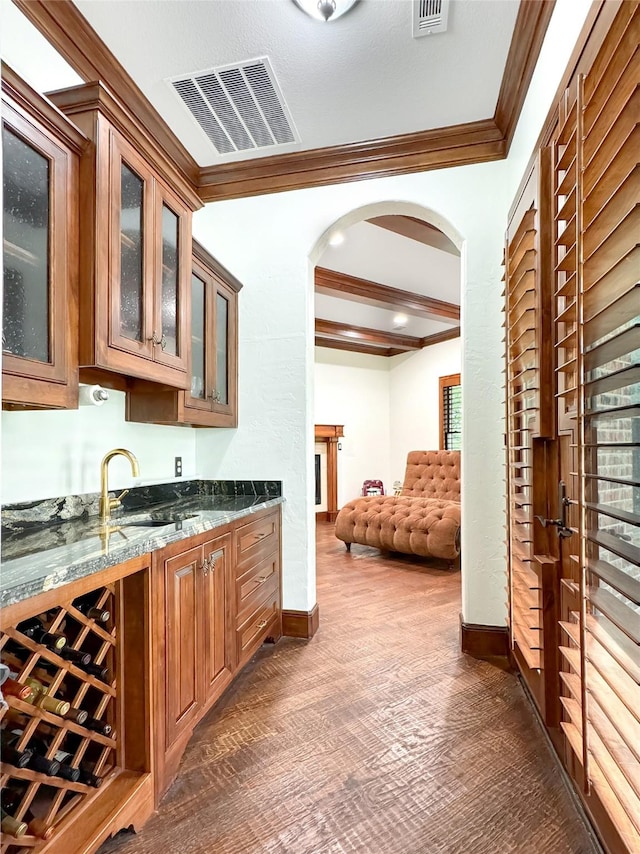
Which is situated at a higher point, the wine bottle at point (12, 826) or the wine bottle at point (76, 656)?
the wine bottle at point (76, 656)

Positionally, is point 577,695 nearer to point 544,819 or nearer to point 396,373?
point 544,819

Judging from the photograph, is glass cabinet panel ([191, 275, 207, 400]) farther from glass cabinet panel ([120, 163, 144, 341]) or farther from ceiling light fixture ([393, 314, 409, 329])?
ceiling light fixture ([393, 314, 409, 329])

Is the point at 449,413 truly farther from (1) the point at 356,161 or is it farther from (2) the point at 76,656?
(2) the point at 76,656

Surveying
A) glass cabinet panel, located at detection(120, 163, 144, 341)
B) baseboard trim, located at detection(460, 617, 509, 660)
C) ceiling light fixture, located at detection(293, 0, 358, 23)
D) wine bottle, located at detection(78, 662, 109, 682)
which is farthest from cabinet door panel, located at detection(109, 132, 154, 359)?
baseboard trim, located at detection(460, 617, 509, 660)

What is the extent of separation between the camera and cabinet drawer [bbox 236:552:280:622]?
2174 millimetres

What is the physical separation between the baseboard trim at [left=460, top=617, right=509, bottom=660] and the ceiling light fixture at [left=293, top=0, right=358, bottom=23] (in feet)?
9.56

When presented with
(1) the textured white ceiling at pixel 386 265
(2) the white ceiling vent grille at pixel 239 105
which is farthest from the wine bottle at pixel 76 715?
(1) the textured white ceiling at pixel 386 265

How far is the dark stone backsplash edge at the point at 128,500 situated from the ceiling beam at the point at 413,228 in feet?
6.40

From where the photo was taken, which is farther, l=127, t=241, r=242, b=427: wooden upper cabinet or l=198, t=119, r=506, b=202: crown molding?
l=198, t=119, r=506, b=202: crown molding

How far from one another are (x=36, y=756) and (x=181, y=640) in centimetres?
53

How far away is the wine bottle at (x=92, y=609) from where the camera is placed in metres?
1.37

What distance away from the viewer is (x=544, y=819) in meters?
1.45

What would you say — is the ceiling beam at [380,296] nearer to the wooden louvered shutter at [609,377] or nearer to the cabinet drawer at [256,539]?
the cabinet drawer at [256,539]

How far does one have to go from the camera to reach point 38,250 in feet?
4.55
